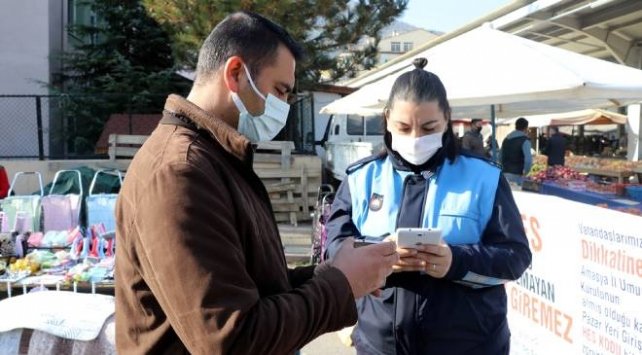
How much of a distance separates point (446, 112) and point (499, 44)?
327 centimetres

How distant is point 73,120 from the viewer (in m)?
12.5

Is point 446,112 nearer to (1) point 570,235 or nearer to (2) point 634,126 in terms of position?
(1) point 570,235

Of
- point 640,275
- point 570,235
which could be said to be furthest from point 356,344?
point 570,235

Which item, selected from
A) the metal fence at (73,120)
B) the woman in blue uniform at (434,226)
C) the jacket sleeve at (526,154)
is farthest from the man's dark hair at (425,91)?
the metal fence at (73,120)

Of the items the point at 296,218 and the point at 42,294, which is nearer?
the point at 42,294

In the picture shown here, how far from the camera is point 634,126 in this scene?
1775cm

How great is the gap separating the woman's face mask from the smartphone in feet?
1.28

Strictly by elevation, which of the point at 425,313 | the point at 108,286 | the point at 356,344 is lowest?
the point at 108,286

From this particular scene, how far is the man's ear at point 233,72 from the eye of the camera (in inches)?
57.9

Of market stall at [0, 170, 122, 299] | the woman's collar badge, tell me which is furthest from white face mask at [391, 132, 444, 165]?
market stall at [0, 170, 122, 299]

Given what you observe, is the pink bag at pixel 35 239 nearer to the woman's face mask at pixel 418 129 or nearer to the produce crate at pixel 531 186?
the woman's face mask at pixel 418 129

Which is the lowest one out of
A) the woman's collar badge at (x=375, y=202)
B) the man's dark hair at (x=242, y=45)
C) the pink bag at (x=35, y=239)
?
the pink bag at (x=35, y=239)

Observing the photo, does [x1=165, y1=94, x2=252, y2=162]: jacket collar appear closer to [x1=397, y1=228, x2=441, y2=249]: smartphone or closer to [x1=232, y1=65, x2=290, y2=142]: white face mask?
[x1=232, y1=65, x2=290, y2=142]: white face mask

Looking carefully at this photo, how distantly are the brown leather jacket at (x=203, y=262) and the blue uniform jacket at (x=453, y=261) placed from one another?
79cm
